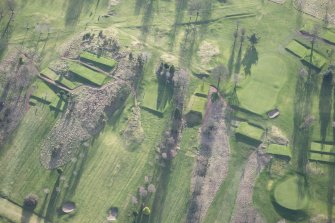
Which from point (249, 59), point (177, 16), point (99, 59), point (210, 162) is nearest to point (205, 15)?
point (177, 16)

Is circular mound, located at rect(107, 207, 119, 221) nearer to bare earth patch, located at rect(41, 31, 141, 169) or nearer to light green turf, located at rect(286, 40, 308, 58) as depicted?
bare earth patch, located at rect(41, 31, 141, 169)

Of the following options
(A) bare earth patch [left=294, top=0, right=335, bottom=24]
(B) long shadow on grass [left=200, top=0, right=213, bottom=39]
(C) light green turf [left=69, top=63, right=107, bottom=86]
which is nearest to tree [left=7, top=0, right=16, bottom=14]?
(C) light green turf [left=69, top=63, right=107, bottom=86]

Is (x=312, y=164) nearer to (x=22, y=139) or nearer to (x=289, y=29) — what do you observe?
(x=289, y=29)

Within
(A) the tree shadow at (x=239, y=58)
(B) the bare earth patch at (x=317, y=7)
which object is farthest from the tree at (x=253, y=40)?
(B) the bare earth patch at (x=317, y=7)

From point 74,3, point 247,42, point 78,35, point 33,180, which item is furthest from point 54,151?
point 247,42

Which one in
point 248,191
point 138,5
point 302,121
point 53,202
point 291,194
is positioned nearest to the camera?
point 53,202

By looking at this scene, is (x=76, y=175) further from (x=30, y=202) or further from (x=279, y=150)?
(x=279, y=150)

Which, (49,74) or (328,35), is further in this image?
(328,35)
